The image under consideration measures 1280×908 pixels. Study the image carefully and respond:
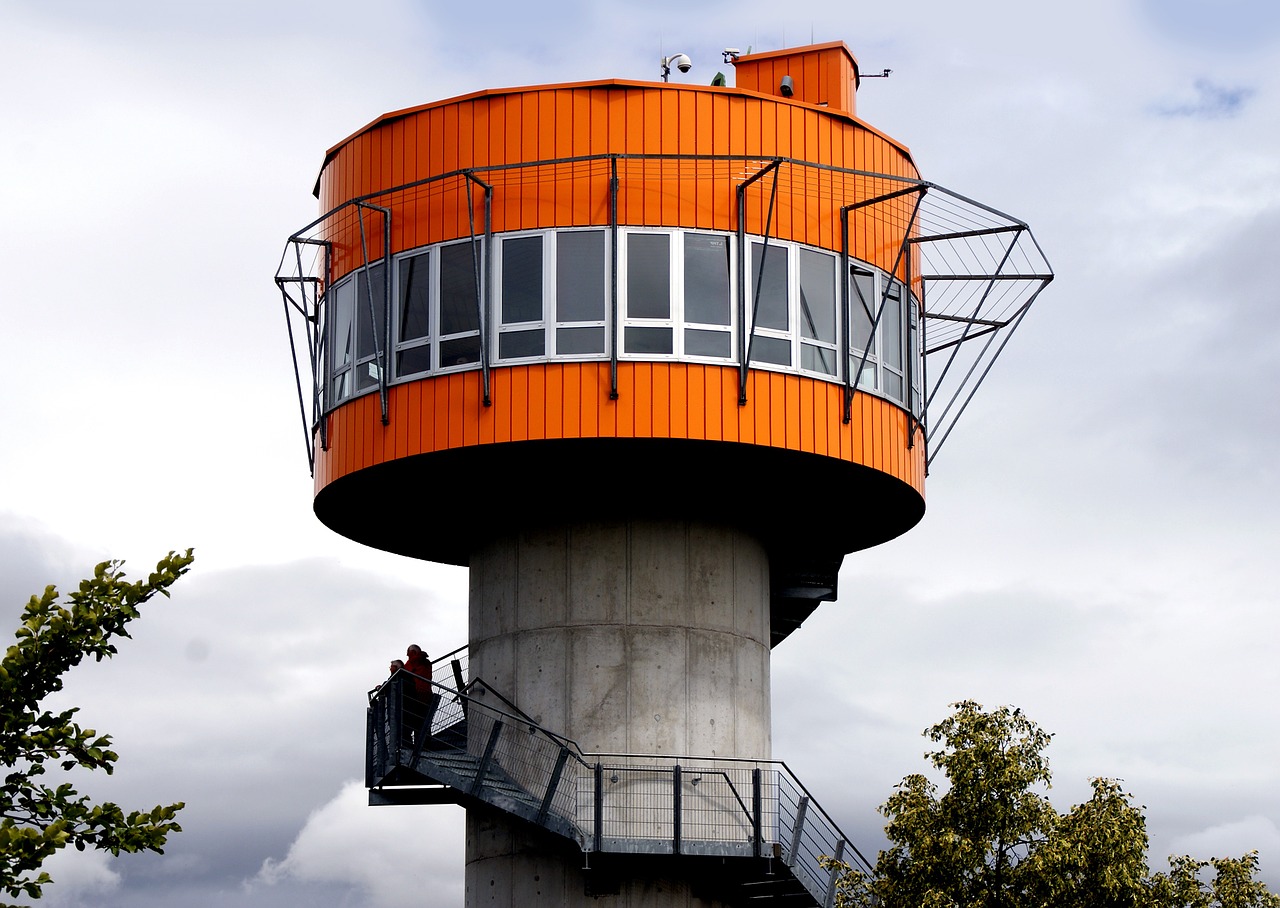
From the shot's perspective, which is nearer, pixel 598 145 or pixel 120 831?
pixel 120 831

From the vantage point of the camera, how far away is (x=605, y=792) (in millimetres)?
30484

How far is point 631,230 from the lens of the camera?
A: 29859 mm

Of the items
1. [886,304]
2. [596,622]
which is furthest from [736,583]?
[886,304]

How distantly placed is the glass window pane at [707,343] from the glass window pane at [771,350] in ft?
1.40

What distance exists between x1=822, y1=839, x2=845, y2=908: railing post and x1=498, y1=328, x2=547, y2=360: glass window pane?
8.49 meters

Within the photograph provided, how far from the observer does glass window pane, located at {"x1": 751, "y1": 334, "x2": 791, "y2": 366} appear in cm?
3002

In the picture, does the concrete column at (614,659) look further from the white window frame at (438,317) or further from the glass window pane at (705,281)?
the glass window pane at (705,281)

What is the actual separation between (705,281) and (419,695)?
26.0 feet

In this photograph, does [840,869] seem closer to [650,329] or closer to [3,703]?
[650,329]

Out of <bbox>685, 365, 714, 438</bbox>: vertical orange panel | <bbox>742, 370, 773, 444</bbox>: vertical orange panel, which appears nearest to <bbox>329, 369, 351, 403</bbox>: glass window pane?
Result: <bbox>685, 365, 714, 438</bbox>: vertical orange panel

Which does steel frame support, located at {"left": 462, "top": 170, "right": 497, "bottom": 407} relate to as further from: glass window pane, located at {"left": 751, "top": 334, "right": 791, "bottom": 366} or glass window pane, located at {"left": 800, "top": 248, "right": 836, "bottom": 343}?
glass window pane, located at {"left": 800, "top": 248, "right": 836, "bottom": 343}

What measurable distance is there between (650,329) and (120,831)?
518 inches

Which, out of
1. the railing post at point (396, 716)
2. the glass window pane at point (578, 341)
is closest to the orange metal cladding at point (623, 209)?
the glass window pane at point (578, 341)

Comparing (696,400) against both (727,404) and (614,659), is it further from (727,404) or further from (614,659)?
(614,659)
